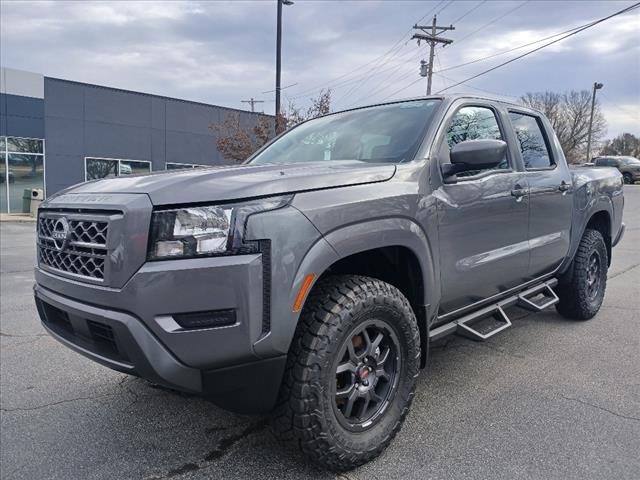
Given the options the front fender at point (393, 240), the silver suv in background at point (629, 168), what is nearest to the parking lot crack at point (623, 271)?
the front fender at point (393, 240)

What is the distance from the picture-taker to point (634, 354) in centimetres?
403

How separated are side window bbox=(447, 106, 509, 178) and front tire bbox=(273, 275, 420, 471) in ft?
3.75

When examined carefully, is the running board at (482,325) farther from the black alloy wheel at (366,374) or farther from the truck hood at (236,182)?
the truck hood at (236,182)

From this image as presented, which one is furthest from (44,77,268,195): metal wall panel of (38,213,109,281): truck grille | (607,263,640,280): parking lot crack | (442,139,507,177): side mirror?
(442,139,507,177): side mirror

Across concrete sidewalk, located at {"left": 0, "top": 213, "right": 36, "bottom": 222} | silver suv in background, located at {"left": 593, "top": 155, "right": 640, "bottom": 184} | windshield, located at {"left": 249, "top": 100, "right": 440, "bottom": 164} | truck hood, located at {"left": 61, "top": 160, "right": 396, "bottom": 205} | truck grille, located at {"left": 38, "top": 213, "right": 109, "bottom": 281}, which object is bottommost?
concrete sidewalk, located at {"left": 0, "top": 213, "right": 36, "bottom": 222}

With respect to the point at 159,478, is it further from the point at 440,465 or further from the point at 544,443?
the point at 544,443

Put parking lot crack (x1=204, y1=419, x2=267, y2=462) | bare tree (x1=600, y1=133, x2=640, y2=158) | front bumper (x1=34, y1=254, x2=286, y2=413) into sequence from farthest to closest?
bare tree (x1=600, y1=133, x2=640, y2=158)
parking lot crack (x1=204, y1=419, x2=267, y2=462)
front bumper (x1=34, y1=254, x2=286, y2=413)

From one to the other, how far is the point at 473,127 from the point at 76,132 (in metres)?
22.8

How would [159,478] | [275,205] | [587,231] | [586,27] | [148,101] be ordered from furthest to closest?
[148,101]
[586,27]
[587,231]
[159,478]
[275,205]

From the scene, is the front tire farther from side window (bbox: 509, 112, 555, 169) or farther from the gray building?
the gray building

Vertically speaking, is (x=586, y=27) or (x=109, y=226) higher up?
(x=586, y=27)

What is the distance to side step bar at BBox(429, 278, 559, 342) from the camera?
320cm

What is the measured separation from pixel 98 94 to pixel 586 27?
19716 millimetres

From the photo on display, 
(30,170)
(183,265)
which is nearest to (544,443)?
(183,265)
